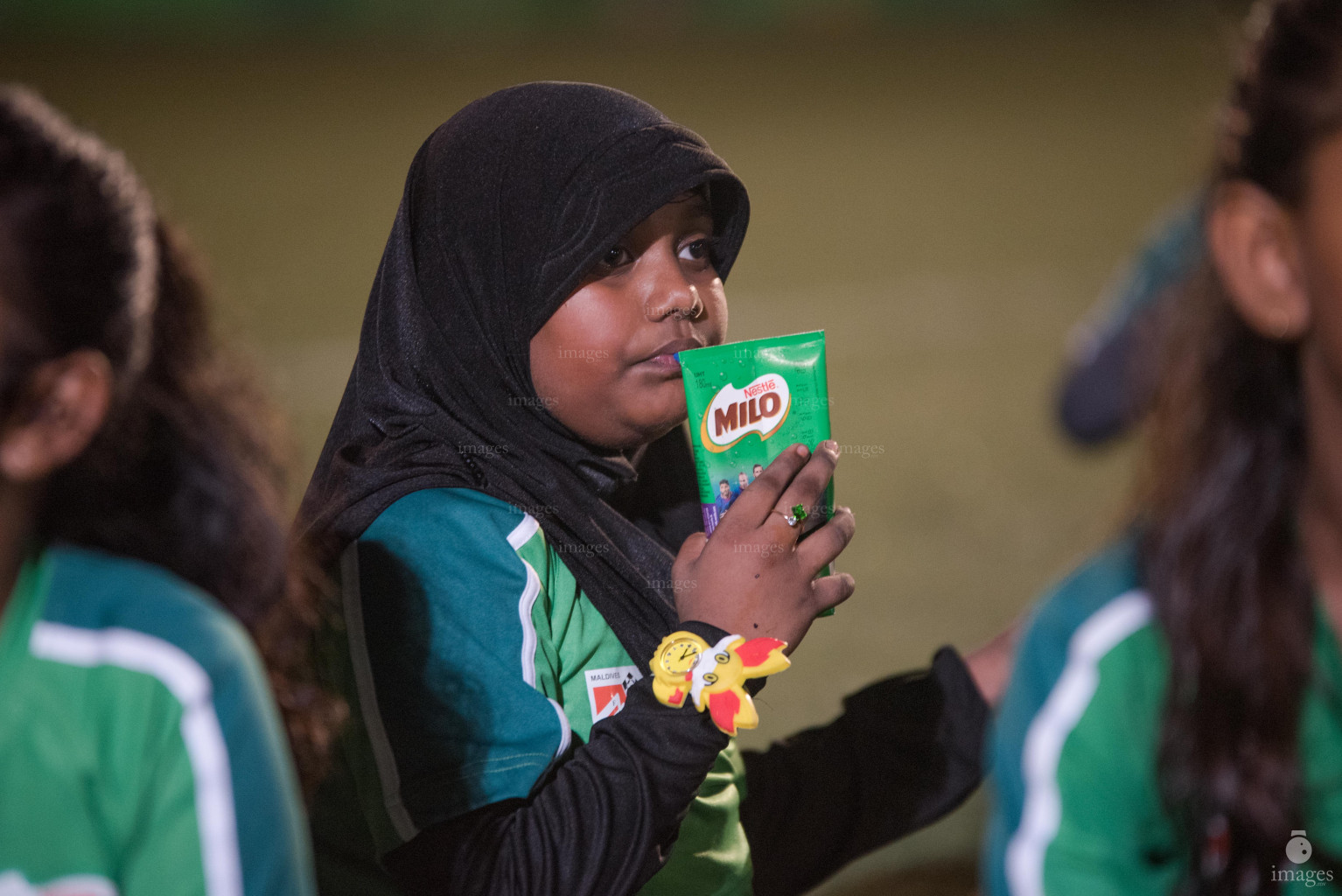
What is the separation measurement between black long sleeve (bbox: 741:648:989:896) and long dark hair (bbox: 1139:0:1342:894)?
48cm

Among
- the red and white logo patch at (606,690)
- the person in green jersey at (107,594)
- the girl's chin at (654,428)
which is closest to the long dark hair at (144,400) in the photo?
the person in green jersey at (107,594)

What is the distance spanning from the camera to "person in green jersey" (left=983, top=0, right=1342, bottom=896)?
82cm

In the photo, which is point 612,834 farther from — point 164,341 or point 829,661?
point 829,661

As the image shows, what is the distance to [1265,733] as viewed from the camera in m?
0.82

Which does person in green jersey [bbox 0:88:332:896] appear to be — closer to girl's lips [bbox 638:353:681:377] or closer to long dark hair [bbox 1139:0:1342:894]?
girl's lips [bbox 638:353:681:377]

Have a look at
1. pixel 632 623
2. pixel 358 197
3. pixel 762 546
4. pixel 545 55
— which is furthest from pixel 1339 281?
pixel 545 55

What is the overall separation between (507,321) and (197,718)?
21.2 inches

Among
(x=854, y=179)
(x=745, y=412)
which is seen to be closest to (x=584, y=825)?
(x=745, y=412)

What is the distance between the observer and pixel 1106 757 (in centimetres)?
83

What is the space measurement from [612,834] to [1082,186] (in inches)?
296

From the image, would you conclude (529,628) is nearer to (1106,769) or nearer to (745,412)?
(745,412)

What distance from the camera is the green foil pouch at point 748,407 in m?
1.11

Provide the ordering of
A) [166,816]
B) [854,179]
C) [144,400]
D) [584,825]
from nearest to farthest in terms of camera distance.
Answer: [166,816]
[144,400]
[584,825]
[854,179]

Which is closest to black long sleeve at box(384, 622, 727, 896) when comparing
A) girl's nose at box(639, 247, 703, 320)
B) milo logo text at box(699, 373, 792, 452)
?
milo logo text at box(699, 373, 792, 452)
